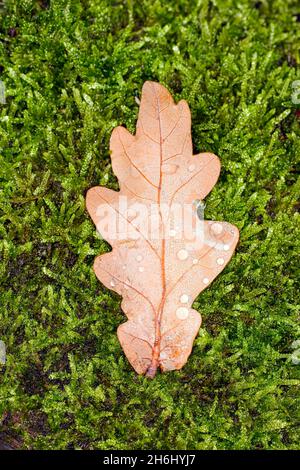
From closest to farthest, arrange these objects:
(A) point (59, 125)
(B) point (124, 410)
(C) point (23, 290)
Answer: (B) point (124, 410) < (C) point (23, 290) < (A) point (59, 125)

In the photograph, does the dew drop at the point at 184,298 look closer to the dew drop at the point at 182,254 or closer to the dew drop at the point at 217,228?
the dew drop at the point at 182,254

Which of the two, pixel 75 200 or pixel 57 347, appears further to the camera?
pixel 75 200

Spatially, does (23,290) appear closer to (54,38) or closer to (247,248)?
(247,248)

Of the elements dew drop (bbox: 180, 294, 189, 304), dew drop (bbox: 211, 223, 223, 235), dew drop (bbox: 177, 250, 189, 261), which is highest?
dew drop (bbox: 211, 223, 223, 235)

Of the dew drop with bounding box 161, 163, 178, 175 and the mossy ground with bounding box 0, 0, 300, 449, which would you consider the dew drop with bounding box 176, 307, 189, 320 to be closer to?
the mossy ground with bounding box 0, 0, 300, 449

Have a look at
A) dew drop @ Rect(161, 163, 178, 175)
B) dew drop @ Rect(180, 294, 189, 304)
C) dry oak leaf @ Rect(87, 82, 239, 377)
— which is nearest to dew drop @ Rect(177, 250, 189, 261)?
dry oak leaf @ Rect(87, 82, 239, 377)

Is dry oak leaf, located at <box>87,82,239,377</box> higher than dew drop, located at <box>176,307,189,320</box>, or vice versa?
dry oak leaf, located at <box>87,82,239,377</box>

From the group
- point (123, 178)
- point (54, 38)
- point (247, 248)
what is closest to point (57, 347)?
point (123, 178)

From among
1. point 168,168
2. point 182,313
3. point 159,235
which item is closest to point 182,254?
point 159,235
